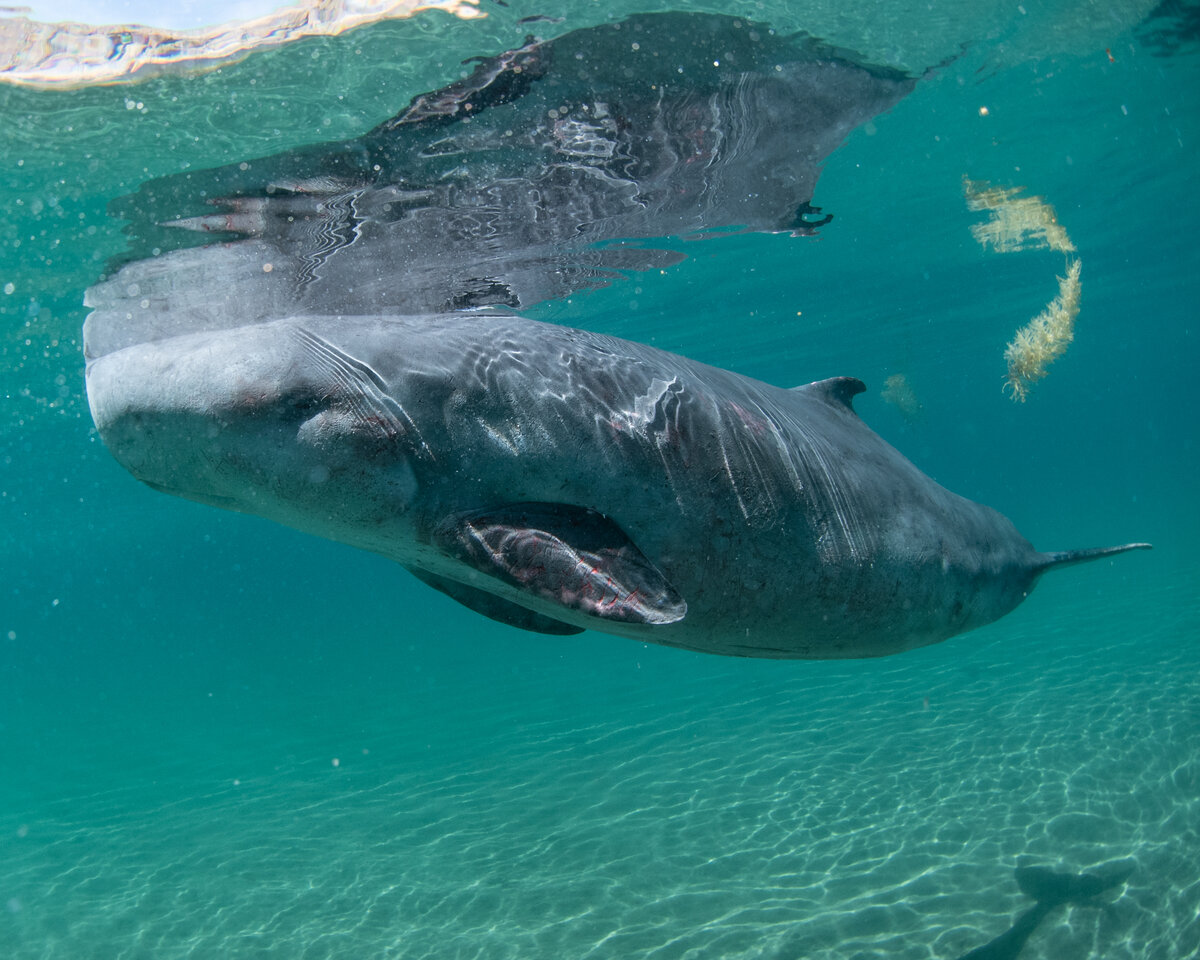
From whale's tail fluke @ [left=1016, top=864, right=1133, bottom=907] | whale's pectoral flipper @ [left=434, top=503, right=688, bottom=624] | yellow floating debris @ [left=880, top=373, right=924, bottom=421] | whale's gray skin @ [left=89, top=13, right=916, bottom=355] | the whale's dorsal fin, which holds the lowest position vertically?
yellow floating debris @ [left=880, top=373, right=924, bottom=421]

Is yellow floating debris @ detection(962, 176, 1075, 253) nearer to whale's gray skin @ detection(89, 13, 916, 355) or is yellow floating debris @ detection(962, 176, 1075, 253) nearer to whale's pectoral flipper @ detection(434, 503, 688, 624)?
whale's gray skin @ detection(89, 13, 916, 355)

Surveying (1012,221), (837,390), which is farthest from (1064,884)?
(1012,221)

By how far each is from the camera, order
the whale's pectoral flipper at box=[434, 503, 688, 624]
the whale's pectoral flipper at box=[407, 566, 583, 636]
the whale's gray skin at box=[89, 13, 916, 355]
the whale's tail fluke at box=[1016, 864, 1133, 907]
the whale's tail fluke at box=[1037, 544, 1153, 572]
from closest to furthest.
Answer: the whale's pectoral flipper at box=[434, 503, 688, 624] → the whale's pectoral flipper at box=[407, 566, 583, 636] → the whale's tail fluke at box=[1037, 544, 1153, 572] → the whale's tail fluke at box=[1016, 864, 1133, 907] → the whale's gray skin at box=[89, 13, 916, 355]

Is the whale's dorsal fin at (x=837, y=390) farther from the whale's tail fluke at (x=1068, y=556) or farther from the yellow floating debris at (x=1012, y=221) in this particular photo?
the yellow floating debris at (x=1012, y=221)

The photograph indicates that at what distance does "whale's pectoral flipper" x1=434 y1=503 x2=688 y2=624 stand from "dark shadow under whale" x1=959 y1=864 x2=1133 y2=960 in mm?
5185

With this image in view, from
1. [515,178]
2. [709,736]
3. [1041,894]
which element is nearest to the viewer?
[1041,894]

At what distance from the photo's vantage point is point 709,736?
1509 cm

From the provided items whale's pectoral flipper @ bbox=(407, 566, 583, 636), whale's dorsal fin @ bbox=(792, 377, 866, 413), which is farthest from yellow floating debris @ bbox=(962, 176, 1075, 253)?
whale's pectoral flipper @ bbox=(407, 566, 583, 636)

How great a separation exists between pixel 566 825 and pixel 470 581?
7.90m

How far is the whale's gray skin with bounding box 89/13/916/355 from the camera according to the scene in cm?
869

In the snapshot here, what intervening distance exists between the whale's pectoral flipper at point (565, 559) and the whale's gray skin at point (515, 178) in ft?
20.9

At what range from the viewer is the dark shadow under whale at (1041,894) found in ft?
20.5

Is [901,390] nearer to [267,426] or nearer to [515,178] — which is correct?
[515,178]

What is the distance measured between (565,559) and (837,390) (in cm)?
382
